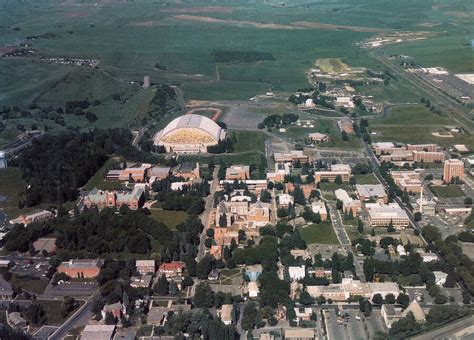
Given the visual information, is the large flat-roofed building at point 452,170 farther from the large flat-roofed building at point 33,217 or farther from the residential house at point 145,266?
the large flat-roofed building at point 33,217

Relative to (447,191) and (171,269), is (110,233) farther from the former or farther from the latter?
(447,191)

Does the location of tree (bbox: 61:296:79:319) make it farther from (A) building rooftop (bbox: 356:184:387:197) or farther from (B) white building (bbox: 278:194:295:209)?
(A) building rooftop (bbox: 356:184:387:197)

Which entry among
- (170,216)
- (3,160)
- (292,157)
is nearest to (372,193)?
(292,157)

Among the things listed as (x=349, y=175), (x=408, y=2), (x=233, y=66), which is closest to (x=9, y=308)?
(x=349, y=175)

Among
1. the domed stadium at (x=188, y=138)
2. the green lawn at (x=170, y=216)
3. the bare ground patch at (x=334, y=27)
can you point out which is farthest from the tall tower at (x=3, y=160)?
the bare ground patch at (x=334, y=27)

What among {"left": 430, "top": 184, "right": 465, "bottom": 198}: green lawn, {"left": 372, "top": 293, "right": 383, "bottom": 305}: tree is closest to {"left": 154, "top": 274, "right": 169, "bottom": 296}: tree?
{"left": 372, "top": 293, "right": 383, "bottom": 305}: tree

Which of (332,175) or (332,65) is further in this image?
(332,65)
